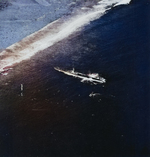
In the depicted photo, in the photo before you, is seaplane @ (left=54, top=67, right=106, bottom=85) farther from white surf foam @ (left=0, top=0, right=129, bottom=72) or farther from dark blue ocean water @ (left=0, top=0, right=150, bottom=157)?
white surf foam @ (left=0, top=0, right=129, bottom=72)

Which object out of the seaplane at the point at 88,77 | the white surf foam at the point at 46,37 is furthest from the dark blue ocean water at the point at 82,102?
the white surf foam at the point at 46,37

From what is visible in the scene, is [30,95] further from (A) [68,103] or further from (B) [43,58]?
(B) [43,58]

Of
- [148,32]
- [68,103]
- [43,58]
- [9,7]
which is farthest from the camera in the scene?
[9,7]

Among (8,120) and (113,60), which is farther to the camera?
(113,60)

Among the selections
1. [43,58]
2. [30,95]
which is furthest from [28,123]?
[43,58]

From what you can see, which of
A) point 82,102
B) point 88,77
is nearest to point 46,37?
point 88,77

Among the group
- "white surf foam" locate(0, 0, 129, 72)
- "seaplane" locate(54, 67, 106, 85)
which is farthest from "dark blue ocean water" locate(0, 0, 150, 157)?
"white surf foam" locate(0, 0, 129, 72)
